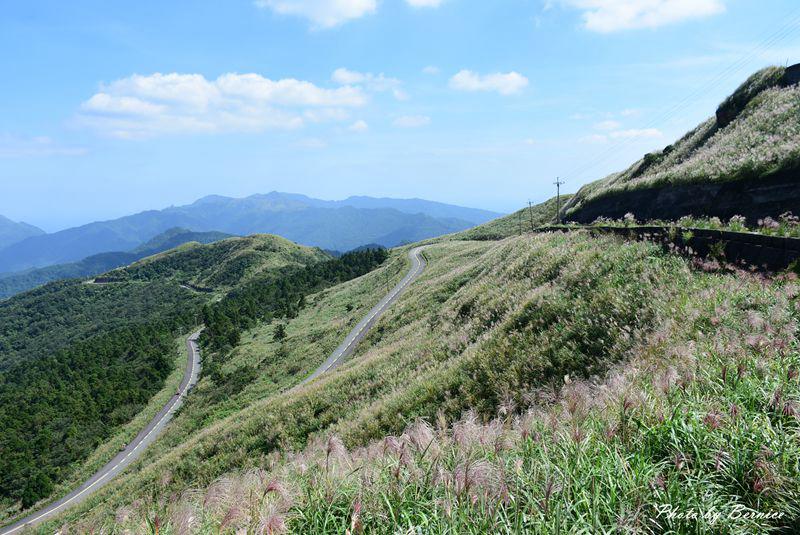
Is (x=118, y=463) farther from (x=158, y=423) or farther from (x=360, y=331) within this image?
(x=360, y=331)

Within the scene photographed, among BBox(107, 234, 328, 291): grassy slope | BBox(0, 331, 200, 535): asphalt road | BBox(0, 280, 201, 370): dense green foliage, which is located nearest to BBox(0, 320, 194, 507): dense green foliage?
BBox(0, 331, 200, 535): asphalt road

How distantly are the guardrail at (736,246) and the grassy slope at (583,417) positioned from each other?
825 millimetres

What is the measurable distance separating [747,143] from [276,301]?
85.9m

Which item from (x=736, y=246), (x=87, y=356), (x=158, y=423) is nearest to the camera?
(x=736, y=246)

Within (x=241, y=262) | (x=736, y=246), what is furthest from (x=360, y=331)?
(x=241, y=262)

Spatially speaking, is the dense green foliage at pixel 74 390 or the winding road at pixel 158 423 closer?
the winding road at pixel 158 423

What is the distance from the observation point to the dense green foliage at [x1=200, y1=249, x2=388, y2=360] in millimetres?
74812

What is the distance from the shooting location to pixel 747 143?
23.2 meters

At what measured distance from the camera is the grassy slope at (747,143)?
59.5 feet

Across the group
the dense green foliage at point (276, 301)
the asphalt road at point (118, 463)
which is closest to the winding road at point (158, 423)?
the asphalt road at point (118, 463)

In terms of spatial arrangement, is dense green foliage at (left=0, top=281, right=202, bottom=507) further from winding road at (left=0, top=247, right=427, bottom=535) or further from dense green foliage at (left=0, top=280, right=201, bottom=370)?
winding road at (left=0, top=247, right=427, bottom=535)

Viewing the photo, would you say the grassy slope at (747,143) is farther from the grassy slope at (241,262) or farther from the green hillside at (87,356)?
the grassy slope at (241,262)

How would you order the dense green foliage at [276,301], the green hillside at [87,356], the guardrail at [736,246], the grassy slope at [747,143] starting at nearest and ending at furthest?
the guardrail at [736,246], the grassy slope at [747,143], the green hillside at [87,356], the dense green foliage at [276,301]

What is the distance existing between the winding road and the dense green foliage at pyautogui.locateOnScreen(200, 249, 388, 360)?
10015 mm
